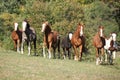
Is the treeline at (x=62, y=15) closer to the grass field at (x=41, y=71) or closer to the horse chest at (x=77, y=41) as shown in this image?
the horse chest at (x=77, y=41)

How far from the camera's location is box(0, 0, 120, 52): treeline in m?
51.8

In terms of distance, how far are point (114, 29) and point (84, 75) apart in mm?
49326

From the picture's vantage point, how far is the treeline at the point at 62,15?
51781mm

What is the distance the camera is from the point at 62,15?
182 feet

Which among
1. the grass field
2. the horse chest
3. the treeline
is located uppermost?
the treeline

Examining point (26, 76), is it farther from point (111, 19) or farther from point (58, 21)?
point (111, 19)

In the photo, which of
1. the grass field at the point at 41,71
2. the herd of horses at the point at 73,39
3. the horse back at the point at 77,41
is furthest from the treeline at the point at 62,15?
the grass field at the point at 41,71

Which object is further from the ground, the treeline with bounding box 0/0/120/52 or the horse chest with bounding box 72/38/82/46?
the treeline with bounding box 0/0/120/52

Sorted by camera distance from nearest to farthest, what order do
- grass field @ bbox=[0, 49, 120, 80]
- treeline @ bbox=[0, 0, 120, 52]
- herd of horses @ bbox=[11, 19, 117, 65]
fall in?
grass field @ bbox=[0, 49, 120, 80] < herd of horses @ bbox=[11, 19, 117, 65] < treeline @ bbox=[0, 0, 120, 52]

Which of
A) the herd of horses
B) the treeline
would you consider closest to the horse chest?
the herd of horses

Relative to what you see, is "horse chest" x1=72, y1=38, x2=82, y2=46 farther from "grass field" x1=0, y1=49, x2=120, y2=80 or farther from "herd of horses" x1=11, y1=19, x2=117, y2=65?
"grass field" x1=0, y1=49, x2=120, y2=80

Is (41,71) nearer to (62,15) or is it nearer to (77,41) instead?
(77,41)

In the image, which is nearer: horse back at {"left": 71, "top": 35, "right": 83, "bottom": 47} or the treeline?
horse back at {"left": 71, "top": 35, "right": 83, "bottom": 47}

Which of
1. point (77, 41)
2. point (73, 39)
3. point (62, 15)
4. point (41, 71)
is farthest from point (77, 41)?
point (62, 15)
